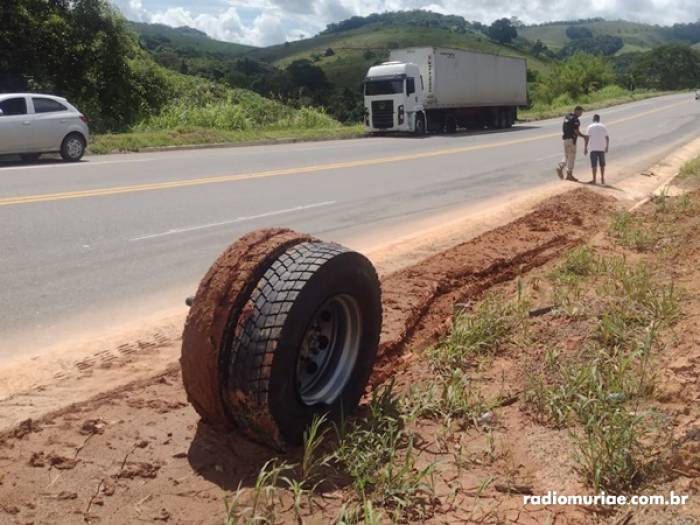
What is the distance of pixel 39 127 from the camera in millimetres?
16922

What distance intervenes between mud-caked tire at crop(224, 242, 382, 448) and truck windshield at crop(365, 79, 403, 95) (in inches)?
1163

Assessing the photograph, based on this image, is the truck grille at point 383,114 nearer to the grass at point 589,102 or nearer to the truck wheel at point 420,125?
the truck wheel at point 420,125

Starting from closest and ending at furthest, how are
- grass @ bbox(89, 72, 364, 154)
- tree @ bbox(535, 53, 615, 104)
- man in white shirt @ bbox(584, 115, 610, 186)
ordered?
man in white shirt @ bbox(584, 115, 610, 186), grass @ bbox(89, 72, 364, 154), tree @ bbox(535, 53, 615, 104)

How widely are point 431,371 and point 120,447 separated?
1970 millimetres

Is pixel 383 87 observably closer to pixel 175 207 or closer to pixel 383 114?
pixel 383 114

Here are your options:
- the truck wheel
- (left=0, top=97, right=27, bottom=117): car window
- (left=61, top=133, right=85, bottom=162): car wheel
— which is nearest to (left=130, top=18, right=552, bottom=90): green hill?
the truck wheel

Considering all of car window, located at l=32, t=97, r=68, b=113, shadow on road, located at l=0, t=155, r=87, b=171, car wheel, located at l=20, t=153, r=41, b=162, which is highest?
car window, located at l=32, t=97, r=68, b=113

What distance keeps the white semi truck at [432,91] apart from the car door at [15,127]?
721 inches

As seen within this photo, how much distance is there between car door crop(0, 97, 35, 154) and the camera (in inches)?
641

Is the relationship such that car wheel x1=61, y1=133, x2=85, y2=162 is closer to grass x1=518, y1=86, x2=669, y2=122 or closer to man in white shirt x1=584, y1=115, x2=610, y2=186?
man in white shirt x1=584, y1=115, x2=610, y2=186

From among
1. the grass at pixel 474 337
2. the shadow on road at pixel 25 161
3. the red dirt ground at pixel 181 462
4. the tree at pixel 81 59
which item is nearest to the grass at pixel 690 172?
the grass at pixel 474 337

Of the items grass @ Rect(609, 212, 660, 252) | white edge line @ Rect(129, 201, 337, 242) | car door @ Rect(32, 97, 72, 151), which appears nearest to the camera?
grass @ Rect(609, 212, 660, 252)

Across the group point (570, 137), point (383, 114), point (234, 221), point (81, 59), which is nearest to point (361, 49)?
point (383, 114)

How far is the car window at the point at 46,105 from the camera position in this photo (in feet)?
56.0
